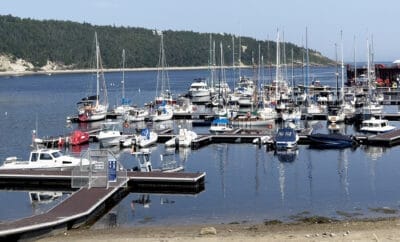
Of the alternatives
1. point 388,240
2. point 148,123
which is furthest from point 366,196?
point 148,123

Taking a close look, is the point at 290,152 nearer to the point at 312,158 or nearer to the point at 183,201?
the point at 312,158

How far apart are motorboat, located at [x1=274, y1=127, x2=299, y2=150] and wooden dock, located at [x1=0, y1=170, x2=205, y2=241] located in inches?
550

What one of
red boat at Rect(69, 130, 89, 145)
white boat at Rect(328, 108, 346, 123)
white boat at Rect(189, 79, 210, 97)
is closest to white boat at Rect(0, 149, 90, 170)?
red boat at Rect(69, 130, 89, 145)

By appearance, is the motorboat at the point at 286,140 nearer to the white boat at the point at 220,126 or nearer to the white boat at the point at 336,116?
the white boat at the point at 220,126

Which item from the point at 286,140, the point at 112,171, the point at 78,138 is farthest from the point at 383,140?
the point at 112,171

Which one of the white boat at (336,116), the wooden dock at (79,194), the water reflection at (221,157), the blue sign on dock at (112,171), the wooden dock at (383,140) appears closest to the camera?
the wooden dock at (79,194)

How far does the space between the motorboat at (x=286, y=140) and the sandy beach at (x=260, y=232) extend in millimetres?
22737

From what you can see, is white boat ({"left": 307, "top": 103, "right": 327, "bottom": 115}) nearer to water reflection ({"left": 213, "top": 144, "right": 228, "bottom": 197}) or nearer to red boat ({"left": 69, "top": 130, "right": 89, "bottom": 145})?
water reflection ({"left": 213, "top": 144, "right": 228, "bottom": 197})

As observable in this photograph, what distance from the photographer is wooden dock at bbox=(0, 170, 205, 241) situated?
Result: 2525cm

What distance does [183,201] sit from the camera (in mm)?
33656

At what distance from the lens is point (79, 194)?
3138 centimetres

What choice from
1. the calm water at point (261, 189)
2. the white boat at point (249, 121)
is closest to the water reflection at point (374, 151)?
the calm water at point (261, 189)

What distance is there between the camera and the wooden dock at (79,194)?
994 inches

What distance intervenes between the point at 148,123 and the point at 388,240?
172 ft
